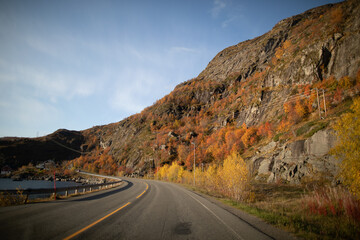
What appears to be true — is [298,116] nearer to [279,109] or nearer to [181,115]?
[279,109]

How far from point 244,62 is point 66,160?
20348cm

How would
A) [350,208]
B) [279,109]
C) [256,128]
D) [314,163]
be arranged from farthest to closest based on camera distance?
[256,128] < [279,109] < [314,163] < [350,208]

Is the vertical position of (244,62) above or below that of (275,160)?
above

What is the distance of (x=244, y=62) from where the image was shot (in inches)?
5876

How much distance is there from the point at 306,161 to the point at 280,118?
108 ft

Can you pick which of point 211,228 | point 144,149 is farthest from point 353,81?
point 144,149

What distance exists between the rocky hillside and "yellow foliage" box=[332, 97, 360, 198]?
53.4 feet

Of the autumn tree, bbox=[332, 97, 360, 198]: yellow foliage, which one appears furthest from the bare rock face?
bbox=[332, 97, 360, 198]: yellow foliage

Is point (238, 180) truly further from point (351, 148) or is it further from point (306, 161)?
point (306, 161)

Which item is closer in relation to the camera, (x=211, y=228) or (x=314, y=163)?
(x=211, y=228)

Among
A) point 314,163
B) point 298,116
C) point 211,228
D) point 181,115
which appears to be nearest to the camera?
point 211,228

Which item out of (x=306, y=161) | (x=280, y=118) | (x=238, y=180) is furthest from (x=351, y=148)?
(x=280, y=118)

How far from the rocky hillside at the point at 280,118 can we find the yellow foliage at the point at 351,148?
16.3m

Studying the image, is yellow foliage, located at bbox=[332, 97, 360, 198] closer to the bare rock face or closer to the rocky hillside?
the bare rock face
